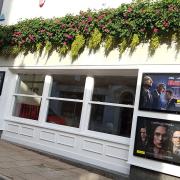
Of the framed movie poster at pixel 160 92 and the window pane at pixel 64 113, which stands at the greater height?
the framed movie poster at pixel 160 92

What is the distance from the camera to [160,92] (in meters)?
7.32

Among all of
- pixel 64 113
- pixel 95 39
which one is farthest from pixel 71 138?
pixel 95 39

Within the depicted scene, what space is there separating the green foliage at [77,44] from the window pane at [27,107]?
2.35 metres

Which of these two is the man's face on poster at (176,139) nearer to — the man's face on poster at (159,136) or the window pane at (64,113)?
the man's face on poster at (159,136)

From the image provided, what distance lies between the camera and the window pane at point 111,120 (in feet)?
27.1

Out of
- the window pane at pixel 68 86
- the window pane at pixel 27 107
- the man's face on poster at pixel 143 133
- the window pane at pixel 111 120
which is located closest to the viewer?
the man's face on poster at pixel 143 133

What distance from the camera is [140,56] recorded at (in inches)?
309

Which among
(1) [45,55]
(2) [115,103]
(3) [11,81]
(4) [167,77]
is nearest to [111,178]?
(2) [115,103]

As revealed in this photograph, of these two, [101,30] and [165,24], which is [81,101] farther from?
[165,24]

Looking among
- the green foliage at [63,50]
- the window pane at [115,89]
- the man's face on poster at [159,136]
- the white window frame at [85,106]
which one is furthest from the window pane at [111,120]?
the green foliage at [63,50]

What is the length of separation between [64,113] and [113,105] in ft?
6.12

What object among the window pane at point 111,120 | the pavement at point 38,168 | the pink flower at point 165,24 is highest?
the pink flower at point 165,24

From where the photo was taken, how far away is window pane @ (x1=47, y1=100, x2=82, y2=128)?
9.40 m

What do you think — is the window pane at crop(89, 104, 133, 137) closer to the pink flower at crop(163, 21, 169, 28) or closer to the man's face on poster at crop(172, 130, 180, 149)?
the man's face on poster at crop(172, 130, 180, 149)
